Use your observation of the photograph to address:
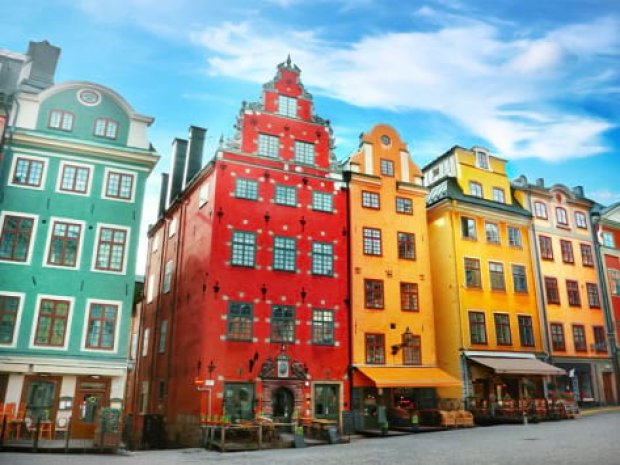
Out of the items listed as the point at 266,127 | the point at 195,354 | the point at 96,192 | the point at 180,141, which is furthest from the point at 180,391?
the point at 180,141

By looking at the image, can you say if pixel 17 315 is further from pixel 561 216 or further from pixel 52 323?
pixel 561 216

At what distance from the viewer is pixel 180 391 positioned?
2628 cm

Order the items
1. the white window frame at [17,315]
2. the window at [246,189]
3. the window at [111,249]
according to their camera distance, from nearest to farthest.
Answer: the white window frame at [17,315] → the window at [111,249] → the window at [246,189]

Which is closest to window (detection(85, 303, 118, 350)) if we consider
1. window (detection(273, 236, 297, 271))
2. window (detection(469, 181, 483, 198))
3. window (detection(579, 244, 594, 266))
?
window (detection(273, 236, 297, 271))

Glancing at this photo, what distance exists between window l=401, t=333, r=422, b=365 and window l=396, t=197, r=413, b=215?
7487mm

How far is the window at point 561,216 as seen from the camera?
3791cm

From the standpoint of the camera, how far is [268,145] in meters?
28.5

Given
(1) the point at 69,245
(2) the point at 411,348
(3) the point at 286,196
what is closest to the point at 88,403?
(1) the point at 69,245

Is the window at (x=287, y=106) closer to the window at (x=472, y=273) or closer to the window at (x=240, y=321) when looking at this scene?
the window at (x=240, y=321)

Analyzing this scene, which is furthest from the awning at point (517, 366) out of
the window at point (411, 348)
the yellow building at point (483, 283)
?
the window at point (411, 348)

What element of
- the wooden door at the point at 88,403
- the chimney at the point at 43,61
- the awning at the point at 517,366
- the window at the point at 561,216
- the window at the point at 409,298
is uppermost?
the chimney at the point at 43,61

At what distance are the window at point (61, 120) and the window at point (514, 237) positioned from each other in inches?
1088

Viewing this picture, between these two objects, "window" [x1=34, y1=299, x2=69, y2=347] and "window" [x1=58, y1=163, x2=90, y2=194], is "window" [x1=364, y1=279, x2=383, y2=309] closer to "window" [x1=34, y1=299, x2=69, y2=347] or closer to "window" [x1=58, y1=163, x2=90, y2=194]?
"window" [x1=34, y1=299, x2=69, y2=347]

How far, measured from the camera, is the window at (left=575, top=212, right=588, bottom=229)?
38.9 metres
